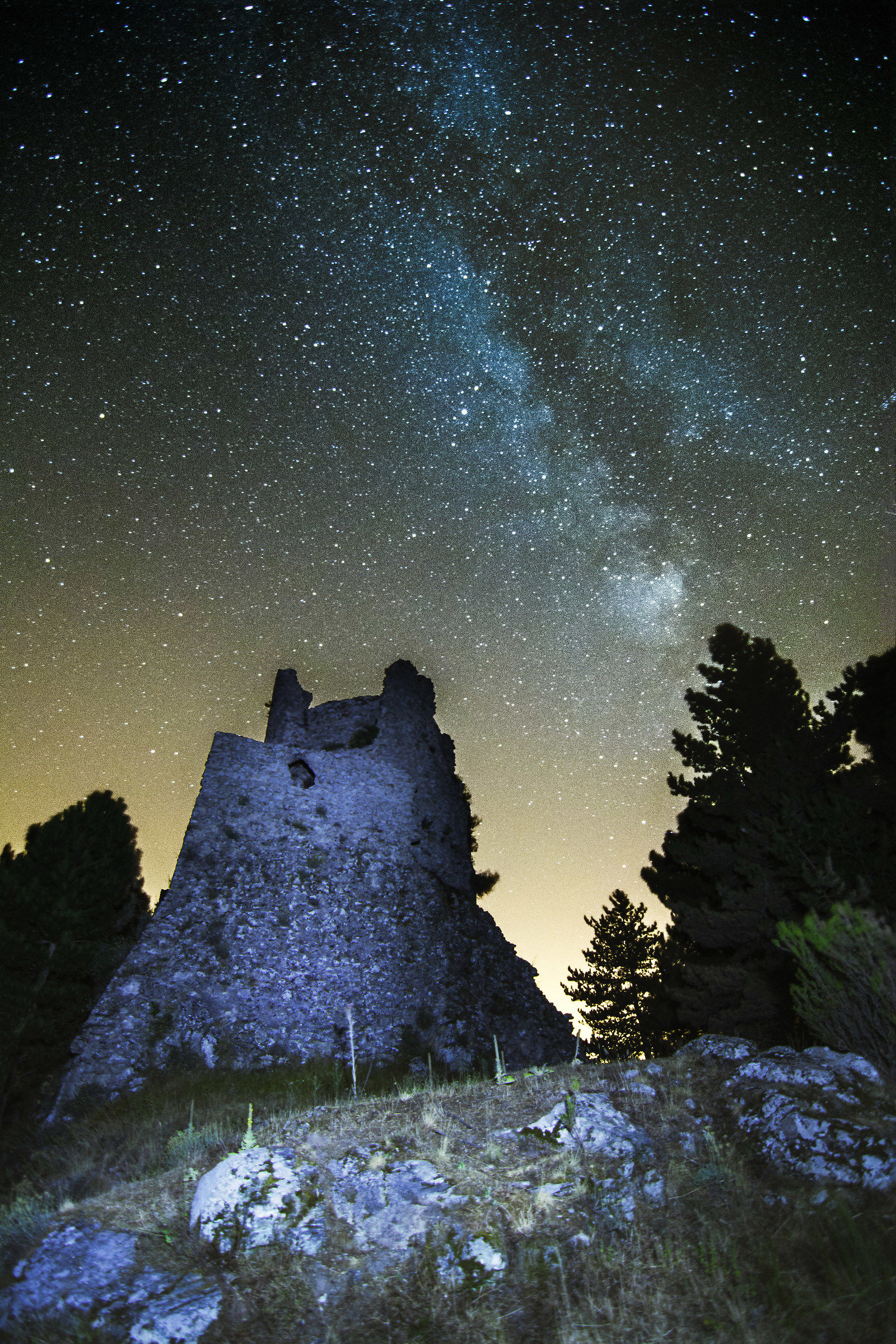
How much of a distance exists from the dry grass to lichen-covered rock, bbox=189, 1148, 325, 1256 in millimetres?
120

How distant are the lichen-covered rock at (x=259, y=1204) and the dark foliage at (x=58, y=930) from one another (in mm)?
12192

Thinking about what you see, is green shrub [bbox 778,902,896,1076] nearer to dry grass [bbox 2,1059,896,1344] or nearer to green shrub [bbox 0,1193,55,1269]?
dry grass [bbox 2,1059,896,1344]

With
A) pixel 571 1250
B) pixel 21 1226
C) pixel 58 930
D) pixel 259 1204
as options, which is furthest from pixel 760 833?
pixel 58 930

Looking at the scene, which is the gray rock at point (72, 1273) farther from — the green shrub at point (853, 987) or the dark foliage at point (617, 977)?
the dark foliage at point (617, 977)

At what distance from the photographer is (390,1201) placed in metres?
5.11

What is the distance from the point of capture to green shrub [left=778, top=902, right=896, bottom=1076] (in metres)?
6.96

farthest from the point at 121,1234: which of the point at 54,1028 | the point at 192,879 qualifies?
the point at 54,1028

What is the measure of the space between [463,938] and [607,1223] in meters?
13.4

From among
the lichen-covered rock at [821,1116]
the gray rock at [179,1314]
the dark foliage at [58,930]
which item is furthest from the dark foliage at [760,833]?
the dark foliage at [58,930]

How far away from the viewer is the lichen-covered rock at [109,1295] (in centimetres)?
393

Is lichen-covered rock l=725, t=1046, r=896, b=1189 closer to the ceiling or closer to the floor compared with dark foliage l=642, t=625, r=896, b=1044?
closer to the floor

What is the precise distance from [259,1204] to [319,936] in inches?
451

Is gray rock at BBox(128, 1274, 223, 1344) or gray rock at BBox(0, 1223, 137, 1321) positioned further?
gray rock at BBox(0, 1223, 137, 1321)

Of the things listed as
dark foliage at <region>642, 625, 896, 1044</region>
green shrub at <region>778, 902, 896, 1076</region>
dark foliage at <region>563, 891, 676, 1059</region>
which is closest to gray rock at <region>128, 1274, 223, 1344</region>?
green shrub at <region>778, 902, 896, 1076</region>
